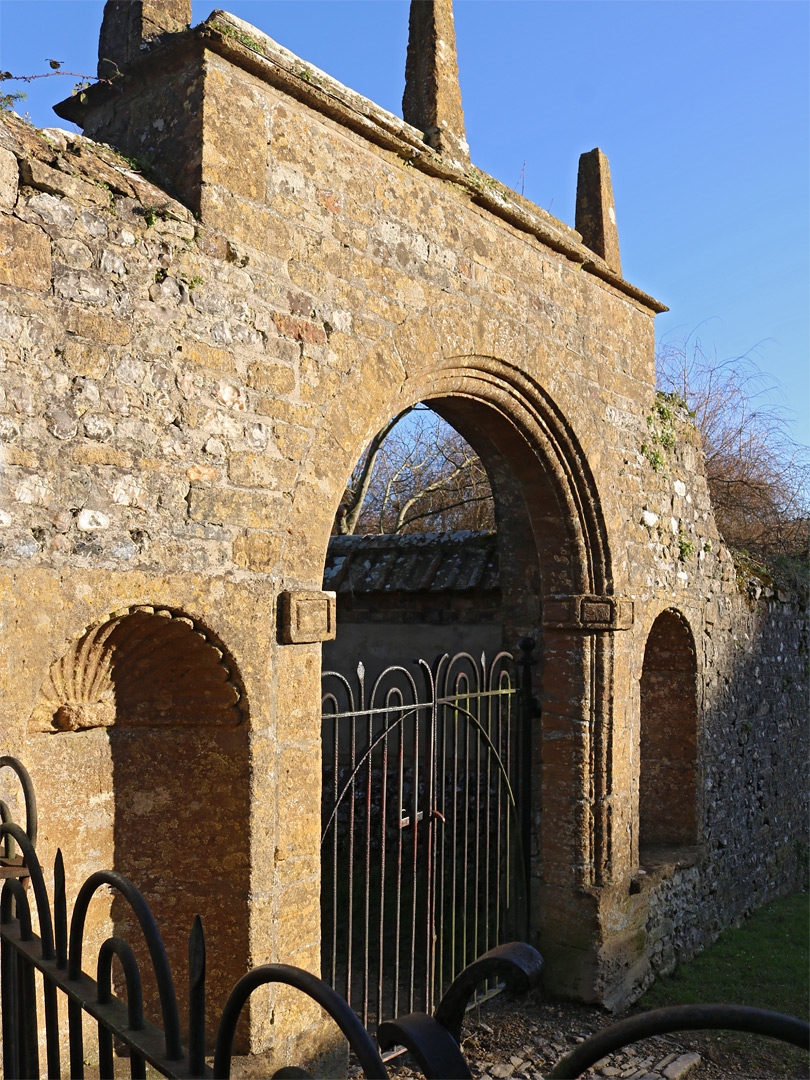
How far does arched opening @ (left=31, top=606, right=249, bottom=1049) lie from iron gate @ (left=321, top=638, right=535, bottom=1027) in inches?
43.6

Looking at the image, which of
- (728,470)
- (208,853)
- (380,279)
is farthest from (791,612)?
(208,853)

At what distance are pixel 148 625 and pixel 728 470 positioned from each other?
9.39m

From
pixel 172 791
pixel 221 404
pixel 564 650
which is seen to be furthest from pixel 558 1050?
pixel 221 404

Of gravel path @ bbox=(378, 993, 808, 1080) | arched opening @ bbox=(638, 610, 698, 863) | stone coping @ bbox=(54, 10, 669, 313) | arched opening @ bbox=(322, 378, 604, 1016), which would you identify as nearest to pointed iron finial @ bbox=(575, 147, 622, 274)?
stone coping @ bbox=(54, 10, 669, 313)

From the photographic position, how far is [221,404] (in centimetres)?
308

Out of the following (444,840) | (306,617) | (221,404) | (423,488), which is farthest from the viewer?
(423,488)

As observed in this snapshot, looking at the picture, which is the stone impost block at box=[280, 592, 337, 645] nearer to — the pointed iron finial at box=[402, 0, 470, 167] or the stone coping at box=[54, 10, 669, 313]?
the stone coping at box=[54, 10, 669, 313]

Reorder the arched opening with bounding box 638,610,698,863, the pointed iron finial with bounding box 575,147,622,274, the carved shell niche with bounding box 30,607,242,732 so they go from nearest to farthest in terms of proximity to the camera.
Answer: the carved shell niche with bounding box 30,607,242,732
the pointed iron finial with bounding box 575,147,622,274
the arched opening with bounding box 638,610,698,863

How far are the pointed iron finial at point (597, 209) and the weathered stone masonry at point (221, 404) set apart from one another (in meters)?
0.83

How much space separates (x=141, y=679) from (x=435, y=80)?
3.26 metres

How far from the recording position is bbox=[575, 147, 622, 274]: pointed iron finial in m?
5.73

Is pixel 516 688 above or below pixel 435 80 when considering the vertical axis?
below

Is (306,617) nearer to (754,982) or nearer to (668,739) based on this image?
(668,739)

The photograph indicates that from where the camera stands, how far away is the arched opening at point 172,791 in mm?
2975
